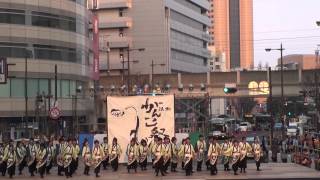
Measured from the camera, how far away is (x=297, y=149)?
129 ft

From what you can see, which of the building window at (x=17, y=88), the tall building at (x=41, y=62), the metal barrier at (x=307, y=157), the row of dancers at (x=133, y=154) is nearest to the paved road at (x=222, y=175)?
the row of dancers at (x=133, y=154)

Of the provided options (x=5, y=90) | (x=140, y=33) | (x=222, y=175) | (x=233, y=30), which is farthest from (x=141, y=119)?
(x=233, y=30)

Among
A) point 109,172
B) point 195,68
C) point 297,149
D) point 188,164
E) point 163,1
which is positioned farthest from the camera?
point 195,68

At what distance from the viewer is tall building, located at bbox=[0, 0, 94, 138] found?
224 feet

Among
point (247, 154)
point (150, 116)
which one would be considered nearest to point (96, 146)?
point (150, 116)

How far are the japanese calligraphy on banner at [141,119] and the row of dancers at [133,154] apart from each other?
666 mm

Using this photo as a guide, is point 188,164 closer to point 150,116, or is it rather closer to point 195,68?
point 150,116

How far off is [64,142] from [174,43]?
9204cm

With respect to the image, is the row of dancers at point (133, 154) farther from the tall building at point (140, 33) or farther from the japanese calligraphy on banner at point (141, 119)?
the tall building at point (140, 33)

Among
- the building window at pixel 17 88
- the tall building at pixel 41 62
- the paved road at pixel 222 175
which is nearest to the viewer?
the paved road at pixel 222 175

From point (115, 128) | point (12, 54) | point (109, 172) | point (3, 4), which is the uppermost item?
point (3, 4)

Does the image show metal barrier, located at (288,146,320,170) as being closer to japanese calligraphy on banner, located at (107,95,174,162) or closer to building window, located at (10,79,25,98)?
japanese calligraphy on banner, located at (107,95,174,162)

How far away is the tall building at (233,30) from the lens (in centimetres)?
16400

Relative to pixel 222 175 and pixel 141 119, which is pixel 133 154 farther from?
pixel 222 175
